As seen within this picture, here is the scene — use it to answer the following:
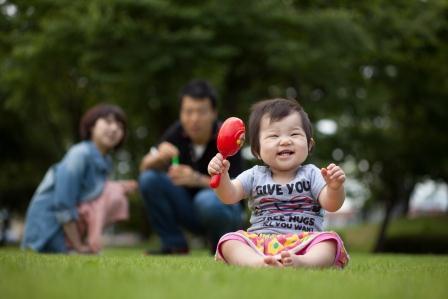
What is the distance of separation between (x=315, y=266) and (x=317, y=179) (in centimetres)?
56

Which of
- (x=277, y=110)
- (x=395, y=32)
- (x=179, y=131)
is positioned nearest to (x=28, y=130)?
(x=395, y=32)

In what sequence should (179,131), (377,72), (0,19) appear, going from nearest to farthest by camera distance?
(179,131)
(0,19)
(377,72)

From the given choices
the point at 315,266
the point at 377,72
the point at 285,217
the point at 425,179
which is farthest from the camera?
the point at 425,179

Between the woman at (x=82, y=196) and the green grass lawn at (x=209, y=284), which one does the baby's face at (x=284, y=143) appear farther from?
the woman at (x=82, y=196)

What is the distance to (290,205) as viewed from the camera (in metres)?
3.34

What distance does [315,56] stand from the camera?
10.5 metres

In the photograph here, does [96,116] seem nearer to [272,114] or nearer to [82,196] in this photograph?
[82,196]

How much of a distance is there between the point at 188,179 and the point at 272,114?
2.33m

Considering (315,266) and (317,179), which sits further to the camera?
(317,179)

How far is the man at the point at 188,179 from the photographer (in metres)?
5.60

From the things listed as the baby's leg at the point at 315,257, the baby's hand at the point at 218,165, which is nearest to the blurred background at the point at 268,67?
the baby's hand at the point at 218,165

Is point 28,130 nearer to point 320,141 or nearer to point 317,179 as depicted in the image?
point 320,141

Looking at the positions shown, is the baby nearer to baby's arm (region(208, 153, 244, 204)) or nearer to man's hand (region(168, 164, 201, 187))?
baby's arm (region(208, 153, 244, 204))

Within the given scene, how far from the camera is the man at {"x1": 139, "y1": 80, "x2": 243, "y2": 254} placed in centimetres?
560
